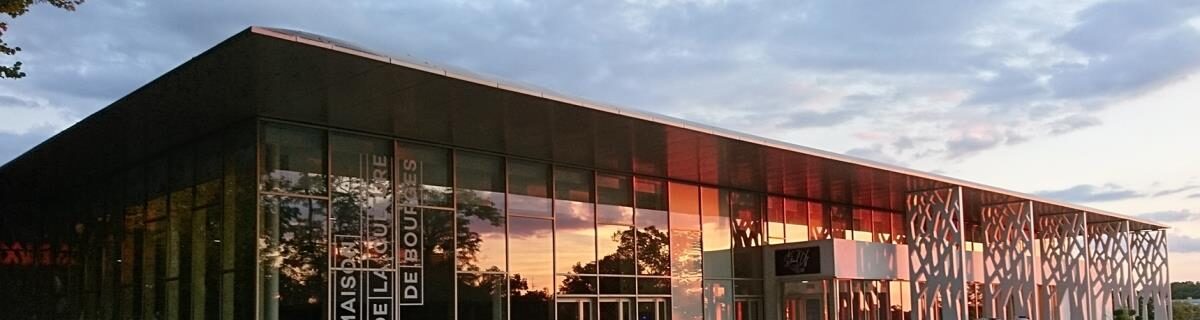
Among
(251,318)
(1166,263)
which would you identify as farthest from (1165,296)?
(251,318)

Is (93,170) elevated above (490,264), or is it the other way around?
(93,170)

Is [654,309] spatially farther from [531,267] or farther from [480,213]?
[480,213]

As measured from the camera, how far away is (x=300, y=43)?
461 inches

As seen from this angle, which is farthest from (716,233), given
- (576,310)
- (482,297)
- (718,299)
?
(482,297)

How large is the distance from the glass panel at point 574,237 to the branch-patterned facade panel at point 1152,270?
2436 centimetres

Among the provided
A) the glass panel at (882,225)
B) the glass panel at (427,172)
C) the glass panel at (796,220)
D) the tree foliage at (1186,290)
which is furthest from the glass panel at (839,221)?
the tree foliage at (1186,290)

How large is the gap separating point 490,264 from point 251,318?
15.7 ft

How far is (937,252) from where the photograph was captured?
26.2 meters

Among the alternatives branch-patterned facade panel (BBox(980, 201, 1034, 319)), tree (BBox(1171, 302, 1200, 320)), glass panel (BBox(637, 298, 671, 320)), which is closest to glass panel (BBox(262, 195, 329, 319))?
glass panel (BBox(637, 298, 671, 320))

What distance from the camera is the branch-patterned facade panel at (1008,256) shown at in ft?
93.5

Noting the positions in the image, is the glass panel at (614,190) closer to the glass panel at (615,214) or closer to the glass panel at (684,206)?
the glass panel at (615,214)

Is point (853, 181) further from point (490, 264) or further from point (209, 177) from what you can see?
point (209, 177)

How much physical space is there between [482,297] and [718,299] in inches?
296

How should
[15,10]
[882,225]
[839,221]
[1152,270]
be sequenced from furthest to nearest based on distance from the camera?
[1152,270], [882,225], [839,221], [15,10]
